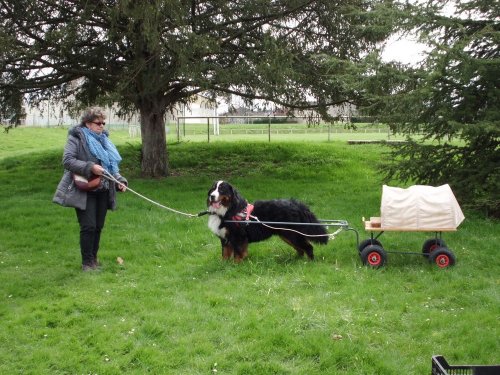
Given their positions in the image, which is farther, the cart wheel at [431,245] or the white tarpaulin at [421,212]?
the cart wheel at [431,245]

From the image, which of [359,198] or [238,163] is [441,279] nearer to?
[359,198]

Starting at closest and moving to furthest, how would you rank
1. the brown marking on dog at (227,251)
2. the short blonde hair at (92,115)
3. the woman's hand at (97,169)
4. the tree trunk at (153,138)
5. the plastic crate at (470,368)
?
the plastic crate at (470,368)
the woman's hand at (97,169)
the short blonde hair at (92,115)
the brown marking on dog at (227,251)
the tree trunk at (153,138)

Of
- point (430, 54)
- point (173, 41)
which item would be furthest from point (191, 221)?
point (430, 54)

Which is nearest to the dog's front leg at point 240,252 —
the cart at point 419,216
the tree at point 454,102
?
the cart at point 419,216

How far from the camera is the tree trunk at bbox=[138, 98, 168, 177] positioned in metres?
14.1

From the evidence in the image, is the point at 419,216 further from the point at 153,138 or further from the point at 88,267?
the point at 153,138

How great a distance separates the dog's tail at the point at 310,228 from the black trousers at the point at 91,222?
7.84ft

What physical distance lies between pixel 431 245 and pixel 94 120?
447cm

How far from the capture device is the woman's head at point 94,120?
21.4 ft

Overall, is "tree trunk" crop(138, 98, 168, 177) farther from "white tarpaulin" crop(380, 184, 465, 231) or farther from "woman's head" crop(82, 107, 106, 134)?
"white tarpaulin" crop(380, 184, 465, 231)

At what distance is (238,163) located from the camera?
16125 millimetres

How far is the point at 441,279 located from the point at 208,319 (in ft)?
9.07

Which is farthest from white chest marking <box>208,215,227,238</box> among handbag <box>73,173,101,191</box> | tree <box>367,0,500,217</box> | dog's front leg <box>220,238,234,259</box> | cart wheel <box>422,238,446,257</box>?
tree <box>367,0,500,217</box>

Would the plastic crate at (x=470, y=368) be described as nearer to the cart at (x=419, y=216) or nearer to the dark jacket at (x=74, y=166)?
the cart at (x=419, y=216)
